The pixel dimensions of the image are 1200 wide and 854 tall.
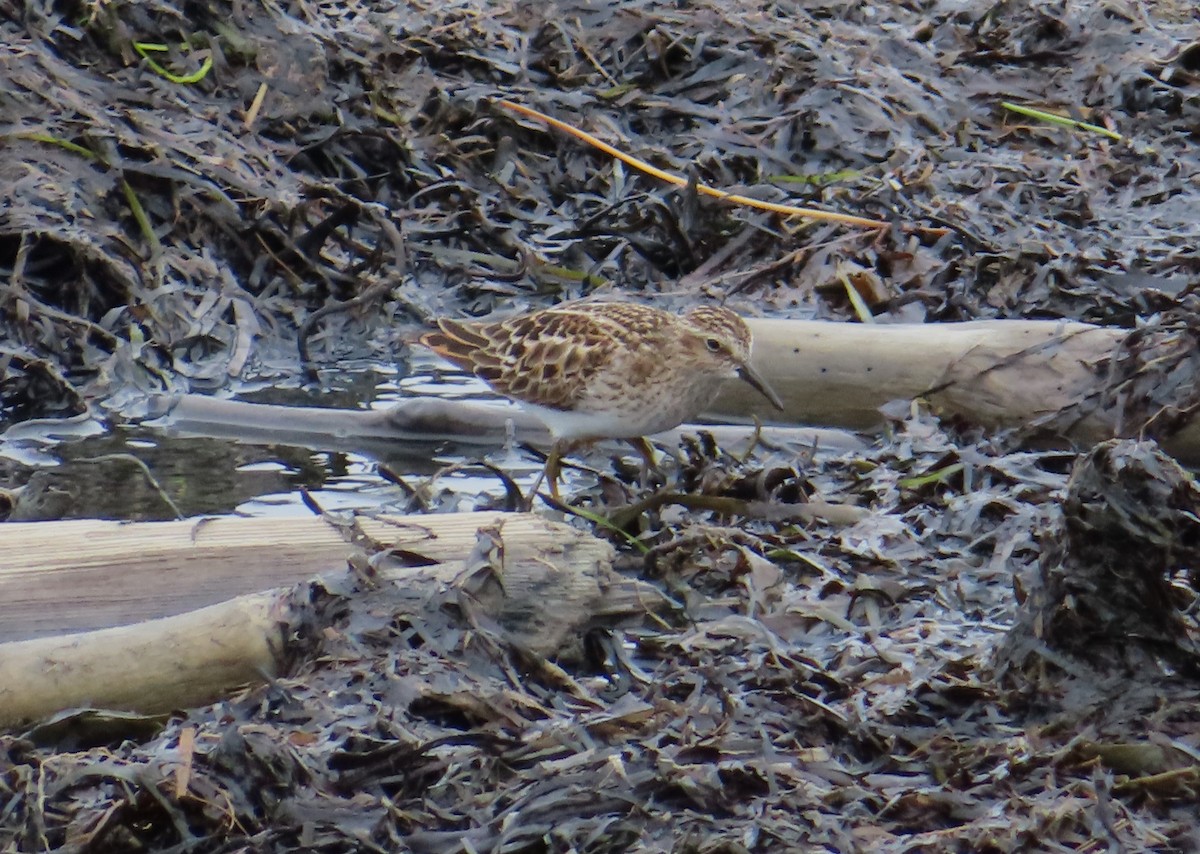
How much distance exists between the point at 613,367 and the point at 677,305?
58.3 inches

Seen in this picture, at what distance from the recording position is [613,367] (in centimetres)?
568

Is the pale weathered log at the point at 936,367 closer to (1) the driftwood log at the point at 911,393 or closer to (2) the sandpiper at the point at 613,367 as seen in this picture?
(1) the driftwood log at the point at 911,393

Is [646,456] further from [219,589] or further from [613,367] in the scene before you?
[219,589]

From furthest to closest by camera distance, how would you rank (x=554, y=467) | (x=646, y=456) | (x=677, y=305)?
(x=677, y=305), (x=646, y=456), (x=554, y=467)

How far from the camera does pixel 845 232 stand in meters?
7.27

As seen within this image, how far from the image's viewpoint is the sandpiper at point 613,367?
5.58 meters

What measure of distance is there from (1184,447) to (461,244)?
361cm

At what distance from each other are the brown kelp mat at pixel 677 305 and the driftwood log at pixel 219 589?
85 mm

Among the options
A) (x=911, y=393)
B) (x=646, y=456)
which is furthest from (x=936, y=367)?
(x=646, y=456)

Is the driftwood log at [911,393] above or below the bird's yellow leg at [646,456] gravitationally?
above

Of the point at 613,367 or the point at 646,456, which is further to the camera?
the point at 646,456

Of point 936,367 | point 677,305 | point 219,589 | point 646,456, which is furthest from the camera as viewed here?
point 677,305

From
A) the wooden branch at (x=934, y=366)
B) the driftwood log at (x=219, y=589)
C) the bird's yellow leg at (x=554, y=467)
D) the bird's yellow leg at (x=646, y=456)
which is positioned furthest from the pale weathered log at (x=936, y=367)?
the driftwood log at (x=219, y=589)

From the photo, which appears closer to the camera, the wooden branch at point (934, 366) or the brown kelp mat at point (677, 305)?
the brown kelp mat at point (677, 305)
